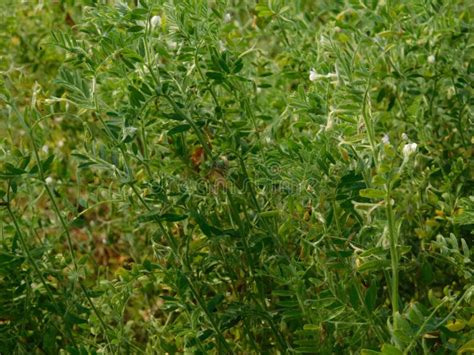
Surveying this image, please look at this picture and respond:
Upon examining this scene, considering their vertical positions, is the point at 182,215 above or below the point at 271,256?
above

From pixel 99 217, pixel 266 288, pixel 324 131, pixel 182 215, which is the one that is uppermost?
pixel 324 131

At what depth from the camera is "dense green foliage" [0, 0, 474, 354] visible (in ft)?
6.47

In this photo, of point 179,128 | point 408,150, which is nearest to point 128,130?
point 179,128

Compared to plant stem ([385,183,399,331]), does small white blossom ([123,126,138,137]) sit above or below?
above

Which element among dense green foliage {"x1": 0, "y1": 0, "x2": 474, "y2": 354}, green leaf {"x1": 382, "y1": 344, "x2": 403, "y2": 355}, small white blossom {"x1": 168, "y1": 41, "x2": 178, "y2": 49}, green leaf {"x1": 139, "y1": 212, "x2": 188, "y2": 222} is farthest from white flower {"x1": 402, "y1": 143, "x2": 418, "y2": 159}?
small white blossom {"x1": 168, "y1": 41, "x2": 178, "y2": 49}

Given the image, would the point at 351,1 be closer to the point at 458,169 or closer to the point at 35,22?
the point at 458,169

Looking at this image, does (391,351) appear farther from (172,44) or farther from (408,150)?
(172,44)

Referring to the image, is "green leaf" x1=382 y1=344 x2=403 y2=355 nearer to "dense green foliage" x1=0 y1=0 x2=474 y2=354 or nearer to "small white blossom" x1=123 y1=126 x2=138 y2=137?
"dense green foliage" x1=0 y1=0 x2=474 y2=354

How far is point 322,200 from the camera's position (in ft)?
6.56

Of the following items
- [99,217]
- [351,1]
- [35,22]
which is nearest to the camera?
[351,1]

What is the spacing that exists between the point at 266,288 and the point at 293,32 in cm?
92

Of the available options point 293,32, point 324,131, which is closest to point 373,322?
point 324,131

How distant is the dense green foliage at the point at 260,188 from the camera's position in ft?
6.47

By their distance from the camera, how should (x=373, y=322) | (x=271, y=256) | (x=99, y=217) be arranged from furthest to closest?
(x=99, y=217), (x=271, y=256), (x=373, y=322)
